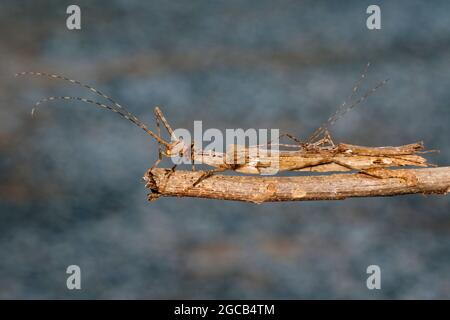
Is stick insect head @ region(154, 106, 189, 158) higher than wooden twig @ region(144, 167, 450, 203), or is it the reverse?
stick insect head @ region(154, 106, 189, 158)

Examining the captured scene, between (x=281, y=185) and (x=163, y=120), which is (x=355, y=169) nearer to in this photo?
(x=281, y=185)

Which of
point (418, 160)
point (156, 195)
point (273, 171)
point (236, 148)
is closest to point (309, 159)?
point (273, 171)

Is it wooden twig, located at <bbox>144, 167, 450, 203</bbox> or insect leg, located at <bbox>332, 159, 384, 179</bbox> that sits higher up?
insect leg, located at <bbox>332, 159, 384, 179</bbox>

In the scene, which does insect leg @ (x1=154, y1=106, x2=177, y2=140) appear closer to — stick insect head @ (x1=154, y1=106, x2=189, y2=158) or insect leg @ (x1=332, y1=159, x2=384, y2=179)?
stick insect head @ (x1=154, y1=106, x2=189, y2=158)

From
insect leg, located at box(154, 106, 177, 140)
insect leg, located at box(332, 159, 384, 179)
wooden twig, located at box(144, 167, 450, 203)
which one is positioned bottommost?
wooden twig, located at box(144, 167, 450, 203)

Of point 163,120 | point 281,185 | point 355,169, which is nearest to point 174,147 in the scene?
point 163,120

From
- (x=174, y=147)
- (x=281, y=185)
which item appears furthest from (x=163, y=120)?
(x=281, y=185)

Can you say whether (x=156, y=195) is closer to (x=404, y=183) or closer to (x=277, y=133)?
(x=277, y=133)

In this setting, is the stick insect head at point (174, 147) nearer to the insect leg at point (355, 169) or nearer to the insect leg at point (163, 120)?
the insect leg at point (163, 120)

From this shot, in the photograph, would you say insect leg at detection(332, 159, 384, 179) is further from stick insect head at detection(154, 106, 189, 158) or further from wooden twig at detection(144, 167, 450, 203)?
stick insect head at detection(154, 106, 189, 158)
